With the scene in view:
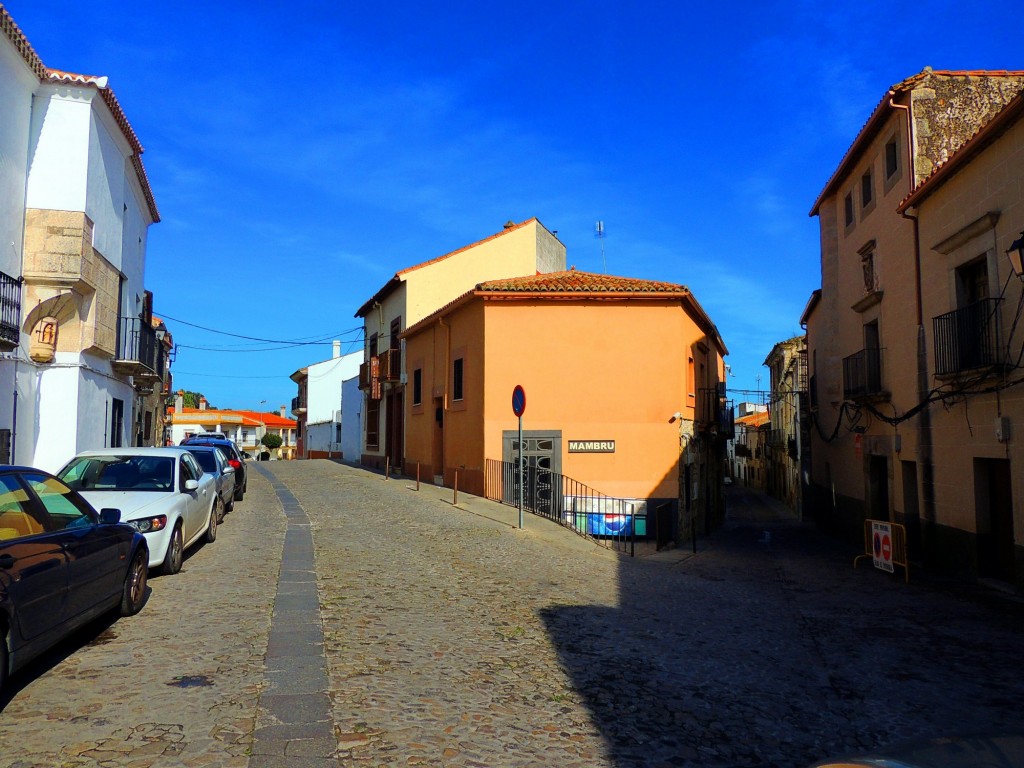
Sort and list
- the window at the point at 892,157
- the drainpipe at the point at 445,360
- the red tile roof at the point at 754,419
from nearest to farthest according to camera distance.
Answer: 1. the window at the point at 892,157
2. the drainpipe at the point at 445,360
3. the red tile roof at the point at 754,419

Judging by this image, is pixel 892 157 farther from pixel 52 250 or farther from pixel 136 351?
pixel 136 351

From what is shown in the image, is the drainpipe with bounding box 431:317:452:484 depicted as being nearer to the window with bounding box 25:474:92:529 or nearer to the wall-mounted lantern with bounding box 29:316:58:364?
the wall-mounted lantern with bounding box 29:316:58:364

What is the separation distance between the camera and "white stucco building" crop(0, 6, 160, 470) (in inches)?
543

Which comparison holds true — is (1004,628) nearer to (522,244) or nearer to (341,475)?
(341,475)

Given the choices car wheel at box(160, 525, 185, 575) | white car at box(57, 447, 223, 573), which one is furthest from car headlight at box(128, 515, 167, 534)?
car wheel at box(160, 525, 185, 575)

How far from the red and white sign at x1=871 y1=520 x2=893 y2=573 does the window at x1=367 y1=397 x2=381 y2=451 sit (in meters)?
22.0

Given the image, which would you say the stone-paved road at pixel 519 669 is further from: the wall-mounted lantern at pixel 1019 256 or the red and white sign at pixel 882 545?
the wall-mounted lantern at pixel 1019 256

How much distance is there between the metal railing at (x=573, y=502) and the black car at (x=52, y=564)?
39.5 ft

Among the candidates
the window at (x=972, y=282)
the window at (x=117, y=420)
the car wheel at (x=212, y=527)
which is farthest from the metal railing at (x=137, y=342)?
the window at (x=972, y=282)

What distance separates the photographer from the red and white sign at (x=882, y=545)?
12828 mm

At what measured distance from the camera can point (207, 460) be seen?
14.2 m

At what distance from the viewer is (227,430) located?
67875 millimetres

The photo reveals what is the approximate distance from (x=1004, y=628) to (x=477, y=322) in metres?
13.6

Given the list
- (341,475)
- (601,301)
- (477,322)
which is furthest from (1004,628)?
(341,475)
